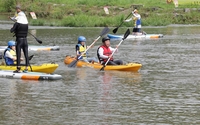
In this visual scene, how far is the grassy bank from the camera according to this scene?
4791cm

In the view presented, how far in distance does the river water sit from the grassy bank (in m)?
21.6

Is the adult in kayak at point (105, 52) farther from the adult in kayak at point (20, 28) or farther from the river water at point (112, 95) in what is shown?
the adult in kayak at point (20, 28)

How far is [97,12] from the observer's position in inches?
2251

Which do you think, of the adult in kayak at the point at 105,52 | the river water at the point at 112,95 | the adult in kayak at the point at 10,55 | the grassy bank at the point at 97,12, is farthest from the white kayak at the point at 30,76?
the grassy bank at the point at 97,12

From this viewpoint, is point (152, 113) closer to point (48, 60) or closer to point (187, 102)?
point (187, 102)

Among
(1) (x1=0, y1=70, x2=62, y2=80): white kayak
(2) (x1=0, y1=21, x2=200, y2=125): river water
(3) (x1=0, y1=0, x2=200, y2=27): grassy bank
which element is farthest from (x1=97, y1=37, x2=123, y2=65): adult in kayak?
(3) (x1=0, y1=0, x2=200, y2=27): grassy bank

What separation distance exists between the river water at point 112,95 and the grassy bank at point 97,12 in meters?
21.6

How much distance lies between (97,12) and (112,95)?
41784mm


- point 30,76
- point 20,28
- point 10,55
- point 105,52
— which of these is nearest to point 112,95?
point 30,76

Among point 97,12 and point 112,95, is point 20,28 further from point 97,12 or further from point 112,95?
point 97,12

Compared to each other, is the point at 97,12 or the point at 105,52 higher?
the point at 105,52

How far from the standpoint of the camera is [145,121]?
12656 mm

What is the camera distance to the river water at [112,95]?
509 inches

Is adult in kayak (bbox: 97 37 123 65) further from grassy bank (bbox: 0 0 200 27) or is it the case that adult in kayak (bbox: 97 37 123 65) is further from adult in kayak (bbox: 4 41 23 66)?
grassy bank (bbox: 0 0 200 27)
